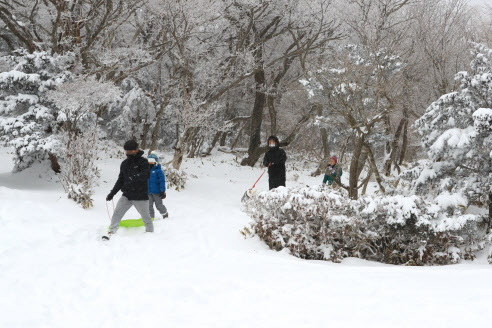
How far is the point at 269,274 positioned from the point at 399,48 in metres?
9.00

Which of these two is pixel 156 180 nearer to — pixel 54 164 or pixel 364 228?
pixel 364 228

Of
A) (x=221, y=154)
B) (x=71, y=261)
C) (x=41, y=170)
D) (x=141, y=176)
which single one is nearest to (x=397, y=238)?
(x=141, y=176)

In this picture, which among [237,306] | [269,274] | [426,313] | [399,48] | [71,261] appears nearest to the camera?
[426,313]

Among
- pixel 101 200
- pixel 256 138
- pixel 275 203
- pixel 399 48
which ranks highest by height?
pixel 399 48

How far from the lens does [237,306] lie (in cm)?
332

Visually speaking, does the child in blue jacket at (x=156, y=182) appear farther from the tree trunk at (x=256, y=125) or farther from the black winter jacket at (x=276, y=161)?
the tree trunk at (x=256, y=125)

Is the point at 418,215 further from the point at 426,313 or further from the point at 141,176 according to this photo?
the point at 141,176

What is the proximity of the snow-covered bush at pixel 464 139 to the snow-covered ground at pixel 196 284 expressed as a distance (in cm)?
155

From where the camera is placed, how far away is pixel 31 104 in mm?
10156

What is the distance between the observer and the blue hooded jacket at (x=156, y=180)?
706cm

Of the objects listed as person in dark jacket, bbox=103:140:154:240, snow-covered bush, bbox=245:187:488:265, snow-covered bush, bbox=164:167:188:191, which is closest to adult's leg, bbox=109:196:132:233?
person in dark jacket, bbox=103:140:154:240

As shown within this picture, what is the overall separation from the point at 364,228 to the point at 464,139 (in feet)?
8.01

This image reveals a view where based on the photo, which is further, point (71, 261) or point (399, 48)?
point (399, 48)

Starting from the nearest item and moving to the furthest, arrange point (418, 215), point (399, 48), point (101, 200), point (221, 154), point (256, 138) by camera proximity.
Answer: point (418, 215) < point (101, 200) < point (399, 48) < point (256, 138) < point (221, 154)
